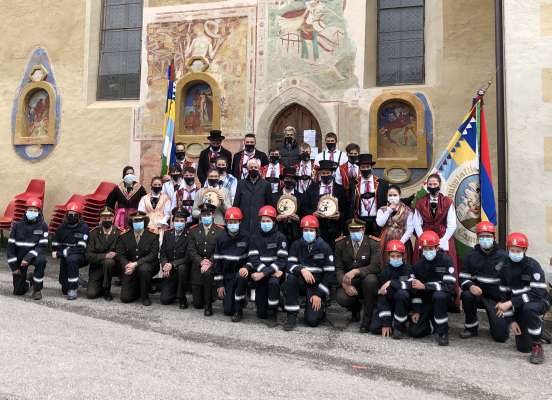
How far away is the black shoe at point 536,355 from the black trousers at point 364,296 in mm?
1904

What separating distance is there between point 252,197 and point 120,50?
25.8 ft

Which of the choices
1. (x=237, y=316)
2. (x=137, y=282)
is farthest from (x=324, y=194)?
(x=137, y=282)

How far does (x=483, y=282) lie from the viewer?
21.2ft

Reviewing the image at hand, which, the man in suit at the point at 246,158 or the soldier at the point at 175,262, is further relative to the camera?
the man in suit at the point at 246,158

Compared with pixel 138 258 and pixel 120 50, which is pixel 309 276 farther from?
pixel 120 50

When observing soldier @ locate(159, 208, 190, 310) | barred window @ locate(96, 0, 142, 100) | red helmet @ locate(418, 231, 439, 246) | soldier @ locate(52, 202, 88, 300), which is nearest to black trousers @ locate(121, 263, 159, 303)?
soldier @ locate(159, 208, 190, 310)

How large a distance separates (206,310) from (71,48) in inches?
380

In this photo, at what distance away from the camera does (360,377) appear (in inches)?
189

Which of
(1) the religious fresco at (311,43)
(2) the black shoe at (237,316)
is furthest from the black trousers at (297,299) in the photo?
(1) the religious fresco at (311,43)

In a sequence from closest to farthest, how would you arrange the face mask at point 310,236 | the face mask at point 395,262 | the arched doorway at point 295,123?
the face mask at point 395,262, the face mask at point 310,236, the arched doorway at point 295,123

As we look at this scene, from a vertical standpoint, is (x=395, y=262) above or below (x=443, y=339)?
above

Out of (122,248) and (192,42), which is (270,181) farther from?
(192,42)

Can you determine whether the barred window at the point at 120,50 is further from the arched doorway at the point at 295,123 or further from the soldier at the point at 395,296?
the soldier at the point at 395,296

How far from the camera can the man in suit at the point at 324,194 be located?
802 centimetres
